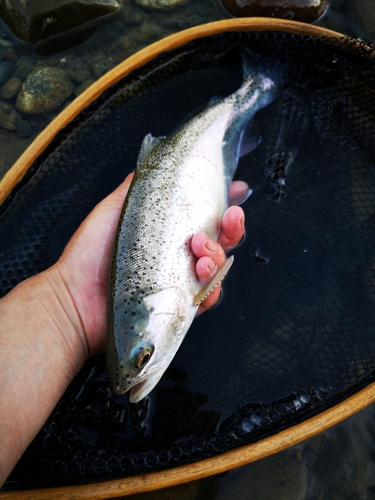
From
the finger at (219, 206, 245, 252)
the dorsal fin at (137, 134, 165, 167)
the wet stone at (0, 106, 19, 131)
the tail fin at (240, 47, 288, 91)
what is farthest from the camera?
the wet stone at (0, 106, 19, 131)

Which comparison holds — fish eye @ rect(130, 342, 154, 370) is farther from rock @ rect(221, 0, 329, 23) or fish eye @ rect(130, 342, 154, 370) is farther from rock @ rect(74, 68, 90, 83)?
rock @ rect(74, 68, 90, 83)

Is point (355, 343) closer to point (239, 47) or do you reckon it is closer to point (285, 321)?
point (285, 321)

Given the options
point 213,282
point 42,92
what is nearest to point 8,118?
point 42,92

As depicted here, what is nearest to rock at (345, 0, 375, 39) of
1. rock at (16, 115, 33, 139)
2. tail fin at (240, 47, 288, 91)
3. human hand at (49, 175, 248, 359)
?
tail fin at (240, 47, 288, 91)

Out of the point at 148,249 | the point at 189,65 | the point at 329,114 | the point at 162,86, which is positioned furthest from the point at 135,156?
the point at 329,114

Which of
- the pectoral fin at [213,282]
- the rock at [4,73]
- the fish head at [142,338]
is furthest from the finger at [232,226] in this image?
the rock at [4,73]

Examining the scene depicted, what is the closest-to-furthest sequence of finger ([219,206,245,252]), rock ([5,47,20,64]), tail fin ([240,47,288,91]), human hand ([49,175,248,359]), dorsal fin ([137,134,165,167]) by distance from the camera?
human hand ([49,175,248,359]) → finger ([219,206,245,252]) → dorsal fin ([137,134,165,167]) → tail fin ([240,47,288,91]) → rock ([5,47,20,64])

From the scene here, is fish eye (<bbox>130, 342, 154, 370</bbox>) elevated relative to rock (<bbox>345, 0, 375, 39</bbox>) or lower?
lower
